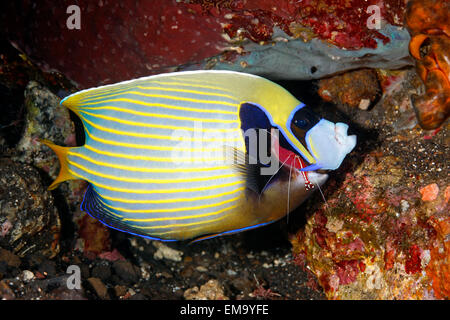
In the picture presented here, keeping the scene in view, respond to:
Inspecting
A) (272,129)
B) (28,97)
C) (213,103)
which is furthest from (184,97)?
(28,97)

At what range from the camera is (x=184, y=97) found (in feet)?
5.43

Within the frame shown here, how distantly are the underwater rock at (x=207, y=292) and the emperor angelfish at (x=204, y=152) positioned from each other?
1.25 m

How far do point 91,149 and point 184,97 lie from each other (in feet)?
1.76

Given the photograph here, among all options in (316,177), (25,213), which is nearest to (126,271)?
(25,213)

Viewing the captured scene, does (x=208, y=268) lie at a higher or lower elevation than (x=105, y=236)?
lower

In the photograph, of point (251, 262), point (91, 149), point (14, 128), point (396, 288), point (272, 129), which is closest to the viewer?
point (272, 129)

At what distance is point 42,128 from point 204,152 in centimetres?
183

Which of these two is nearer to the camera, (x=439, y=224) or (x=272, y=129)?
(x=272, y=129)

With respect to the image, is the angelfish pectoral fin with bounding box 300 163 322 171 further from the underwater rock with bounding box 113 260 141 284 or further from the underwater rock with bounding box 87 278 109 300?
the underwater rock with bounding box 113 260 141 284

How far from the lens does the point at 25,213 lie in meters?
2.53

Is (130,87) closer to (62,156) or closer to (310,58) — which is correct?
(62,156)

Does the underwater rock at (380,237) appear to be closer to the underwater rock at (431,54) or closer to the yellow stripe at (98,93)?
the underwater rock at (431,54)

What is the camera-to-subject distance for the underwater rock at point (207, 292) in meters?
2.78

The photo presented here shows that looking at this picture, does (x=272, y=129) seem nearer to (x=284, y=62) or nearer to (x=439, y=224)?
(x=284, y=62)
